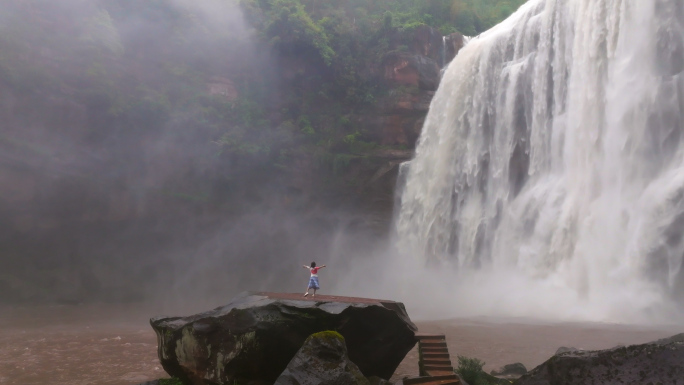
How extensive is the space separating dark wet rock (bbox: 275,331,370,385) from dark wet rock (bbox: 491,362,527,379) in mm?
3578

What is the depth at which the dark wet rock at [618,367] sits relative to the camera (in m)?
5.05

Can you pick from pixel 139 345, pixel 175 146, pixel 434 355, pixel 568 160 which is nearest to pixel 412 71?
pixel 568 160

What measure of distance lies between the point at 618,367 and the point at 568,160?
606 inches

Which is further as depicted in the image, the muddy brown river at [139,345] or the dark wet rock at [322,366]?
the muddy brown river at [139,345]

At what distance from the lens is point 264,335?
7.87 m

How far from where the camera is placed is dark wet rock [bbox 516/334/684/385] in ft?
16.6

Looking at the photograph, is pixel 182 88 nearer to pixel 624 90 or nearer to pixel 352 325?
pixel 624 90

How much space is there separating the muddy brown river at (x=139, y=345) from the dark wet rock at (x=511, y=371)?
0.37m

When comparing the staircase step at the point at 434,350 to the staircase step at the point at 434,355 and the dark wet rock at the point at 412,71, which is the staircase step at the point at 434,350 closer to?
the staircase step at the point at 434,355

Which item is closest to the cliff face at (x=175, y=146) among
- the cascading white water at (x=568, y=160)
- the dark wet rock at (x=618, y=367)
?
the cascading white water at (x=568, y=160)

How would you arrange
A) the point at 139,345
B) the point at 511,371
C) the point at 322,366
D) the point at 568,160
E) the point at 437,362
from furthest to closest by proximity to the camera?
the point at 568,160 < the point at 139,345 < the point at 511,371 < the point at 437,362 < the point at 322,366

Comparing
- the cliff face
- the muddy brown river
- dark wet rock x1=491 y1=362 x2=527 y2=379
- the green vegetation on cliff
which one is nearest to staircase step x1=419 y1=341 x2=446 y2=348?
the muddy brown river

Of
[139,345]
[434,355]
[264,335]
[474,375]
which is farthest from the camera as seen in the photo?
[139,345]

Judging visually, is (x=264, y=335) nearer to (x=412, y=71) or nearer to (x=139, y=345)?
(x=139, y=345)
